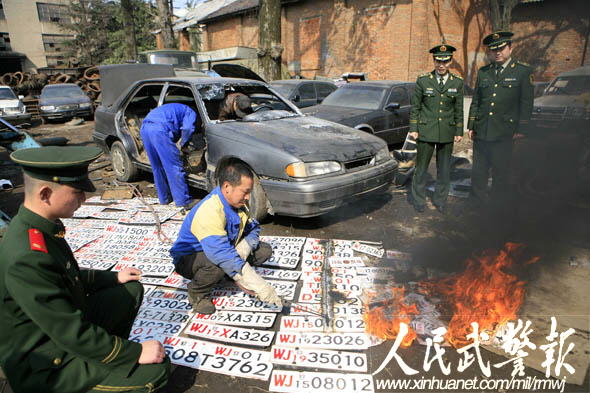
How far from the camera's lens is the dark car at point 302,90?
358 inches

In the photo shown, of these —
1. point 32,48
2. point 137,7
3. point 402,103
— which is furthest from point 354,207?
point 32,48

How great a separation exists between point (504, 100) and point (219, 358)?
4444 mm

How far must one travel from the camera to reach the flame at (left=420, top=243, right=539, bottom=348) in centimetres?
262

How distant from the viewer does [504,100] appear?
4.59 metres

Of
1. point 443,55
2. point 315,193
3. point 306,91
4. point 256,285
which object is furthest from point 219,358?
point 306,91

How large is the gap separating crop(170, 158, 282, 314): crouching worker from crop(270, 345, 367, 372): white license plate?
340 millimetres

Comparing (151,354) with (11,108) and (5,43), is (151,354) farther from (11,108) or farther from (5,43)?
(5,43)

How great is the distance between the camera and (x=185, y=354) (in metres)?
2.48

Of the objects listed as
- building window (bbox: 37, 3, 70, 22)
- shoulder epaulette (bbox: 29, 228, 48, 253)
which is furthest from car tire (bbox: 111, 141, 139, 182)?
building window (bbox: 37, 3, 70, 22)

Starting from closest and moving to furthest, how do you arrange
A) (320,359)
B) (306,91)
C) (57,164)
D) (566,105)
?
1. (57,164)
2. (320,359)
3. (566,105)
4. (306,91)

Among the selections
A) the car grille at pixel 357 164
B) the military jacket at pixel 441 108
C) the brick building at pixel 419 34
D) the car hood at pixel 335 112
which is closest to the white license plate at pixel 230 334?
the car grille at pixel 357 164

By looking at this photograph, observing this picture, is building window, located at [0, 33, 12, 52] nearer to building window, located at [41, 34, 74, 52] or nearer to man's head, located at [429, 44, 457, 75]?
building window, located at [41, 34, 74, 52]

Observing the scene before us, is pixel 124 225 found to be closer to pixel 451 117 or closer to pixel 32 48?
pixel 451 117

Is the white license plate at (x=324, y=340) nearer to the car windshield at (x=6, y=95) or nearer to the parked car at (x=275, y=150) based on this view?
the parked car at (x=275, y=150)
